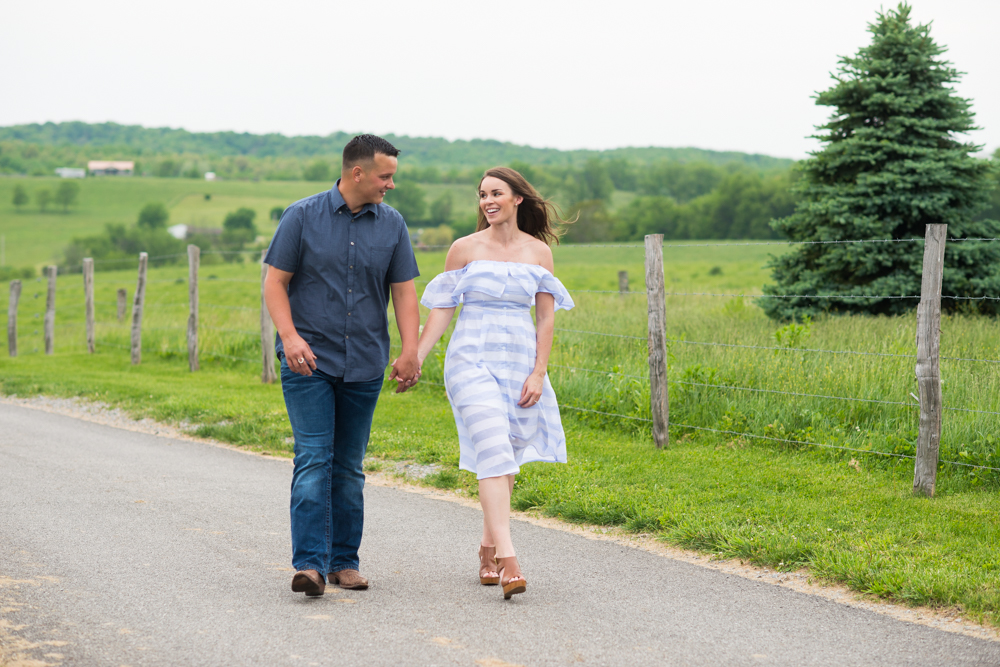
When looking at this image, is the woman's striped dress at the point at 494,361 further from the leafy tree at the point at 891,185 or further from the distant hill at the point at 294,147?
the distant hill at the point at 294,147

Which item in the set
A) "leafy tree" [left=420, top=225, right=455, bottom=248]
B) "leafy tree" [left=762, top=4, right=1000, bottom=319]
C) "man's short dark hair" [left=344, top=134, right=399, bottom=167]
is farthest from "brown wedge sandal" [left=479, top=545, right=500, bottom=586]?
"leafy tree" [left=420, top=225, right=455, bottom=248]

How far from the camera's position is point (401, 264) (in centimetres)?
474

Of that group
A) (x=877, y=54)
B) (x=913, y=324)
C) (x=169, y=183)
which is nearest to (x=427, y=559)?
(x=913, y=324)

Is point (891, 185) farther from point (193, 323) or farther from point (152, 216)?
point (152, 216)

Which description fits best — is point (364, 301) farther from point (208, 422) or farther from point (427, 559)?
point (208, 422)

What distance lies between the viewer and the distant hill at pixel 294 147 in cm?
14788

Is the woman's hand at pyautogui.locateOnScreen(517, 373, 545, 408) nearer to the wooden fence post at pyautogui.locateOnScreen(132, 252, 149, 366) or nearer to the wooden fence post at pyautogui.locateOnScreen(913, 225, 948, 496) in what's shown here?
the wooden fence post at pyautogui.locateOnScreen(913, 225, 948, 496)

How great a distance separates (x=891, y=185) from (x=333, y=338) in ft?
38.4

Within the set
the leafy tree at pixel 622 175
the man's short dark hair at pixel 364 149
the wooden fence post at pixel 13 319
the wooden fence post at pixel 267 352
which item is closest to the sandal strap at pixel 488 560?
the man's short dark hair at pixel 364 149

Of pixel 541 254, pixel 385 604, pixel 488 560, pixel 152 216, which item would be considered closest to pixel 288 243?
pixel 541 254

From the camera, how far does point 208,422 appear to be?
9.97 meters

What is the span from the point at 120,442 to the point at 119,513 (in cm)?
325

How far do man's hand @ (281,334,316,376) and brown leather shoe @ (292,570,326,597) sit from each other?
0.94 metres

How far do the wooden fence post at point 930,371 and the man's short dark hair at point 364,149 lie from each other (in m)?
3.95
